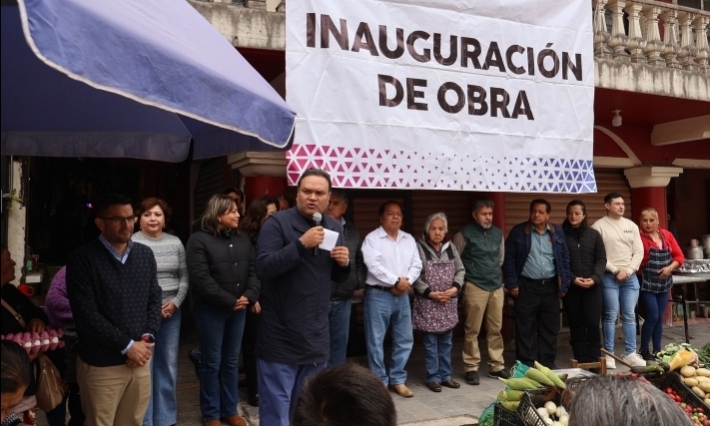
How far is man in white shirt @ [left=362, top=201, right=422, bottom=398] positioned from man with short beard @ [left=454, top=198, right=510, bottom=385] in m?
0.74

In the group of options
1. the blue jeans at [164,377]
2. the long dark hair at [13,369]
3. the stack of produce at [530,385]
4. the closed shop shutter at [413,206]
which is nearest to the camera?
the long dark hair at [13,369]

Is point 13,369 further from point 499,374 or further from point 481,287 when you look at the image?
point 499,374

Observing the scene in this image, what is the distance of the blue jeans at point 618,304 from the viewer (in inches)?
258

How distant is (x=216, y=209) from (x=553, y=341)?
12.3ft

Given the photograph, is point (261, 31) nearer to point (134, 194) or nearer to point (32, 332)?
point (32, 332)

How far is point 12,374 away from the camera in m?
2.29

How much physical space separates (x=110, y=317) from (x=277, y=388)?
1012 mm

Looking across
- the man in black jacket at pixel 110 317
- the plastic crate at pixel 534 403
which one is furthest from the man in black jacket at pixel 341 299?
the man in black jacket at pixel 110 317

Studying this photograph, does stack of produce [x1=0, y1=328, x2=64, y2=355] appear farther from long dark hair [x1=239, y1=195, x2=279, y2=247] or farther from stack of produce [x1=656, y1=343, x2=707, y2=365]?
stack of produce [x1=656, y1=343, x2=707, y2=365]

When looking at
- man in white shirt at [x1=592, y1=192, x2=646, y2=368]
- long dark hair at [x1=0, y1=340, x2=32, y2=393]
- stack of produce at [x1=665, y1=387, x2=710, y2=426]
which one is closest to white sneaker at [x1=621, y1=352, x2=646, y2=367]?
man in white shirt at [x1=592, y1=192, x2=646, y2=368]

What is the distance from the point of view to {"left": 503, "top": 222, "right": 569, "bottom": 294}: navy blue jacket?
6195 mm

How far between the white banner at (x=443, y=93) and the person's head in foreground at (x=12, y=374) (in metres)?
2.42

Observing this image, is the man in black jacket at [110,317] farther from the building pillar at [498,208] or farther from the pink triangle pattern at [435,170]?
the building pillar at [498,208]

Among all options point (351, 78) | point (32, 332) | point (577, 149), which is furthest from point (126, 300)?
point (577, 149)
